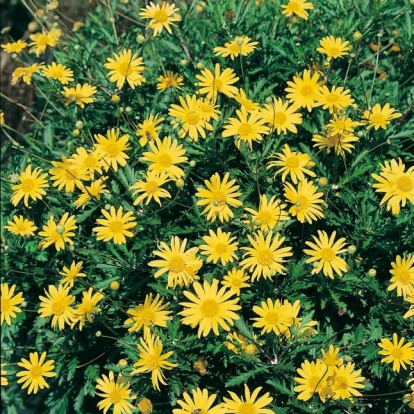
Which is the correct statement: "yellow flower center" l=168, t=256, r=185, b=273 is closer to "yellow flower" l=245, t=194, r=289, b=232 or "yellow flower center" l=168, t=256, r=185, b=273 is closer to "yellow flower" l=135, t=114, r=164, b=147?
"yellow flower" l=245, t=194, r=289, b=232

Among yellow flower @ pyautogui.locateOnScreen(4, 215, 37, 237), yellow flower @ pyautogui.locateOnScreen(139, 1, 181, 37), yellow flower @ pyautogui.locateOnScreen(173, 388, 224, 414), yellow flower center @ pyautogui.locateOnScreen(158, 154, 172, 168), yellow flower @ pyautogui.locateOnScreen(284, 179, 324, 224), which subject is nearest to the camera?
yellow flower @ pyautogui.locateOnScreen(173, 388, 224, 414)

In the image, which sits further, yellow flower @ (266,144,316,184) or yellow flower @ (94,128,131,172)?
yellow flower @ (94,128,131,172)

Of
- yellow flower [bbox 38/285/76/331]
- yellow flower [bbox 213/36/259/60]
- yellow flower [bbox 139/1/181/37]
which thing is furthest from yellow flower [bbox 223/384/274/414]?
yellow flower [bbox 139/1/181/37]

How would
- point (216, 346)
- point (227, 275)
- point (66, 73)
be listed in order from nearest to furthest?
point (216, 346) → point (227, 275) → point (66, 73)

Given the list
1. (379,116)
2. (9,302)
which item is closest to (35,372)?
(9,302)

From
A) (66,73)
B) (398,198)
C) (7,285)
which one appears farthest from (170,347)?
(66,73)

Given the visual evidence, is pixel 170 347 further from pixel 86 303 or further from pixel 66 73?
pixel 66 73

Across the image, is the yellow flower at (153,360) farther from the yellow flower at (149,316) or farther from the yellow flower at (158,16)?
the yellow flower at (158,16)
